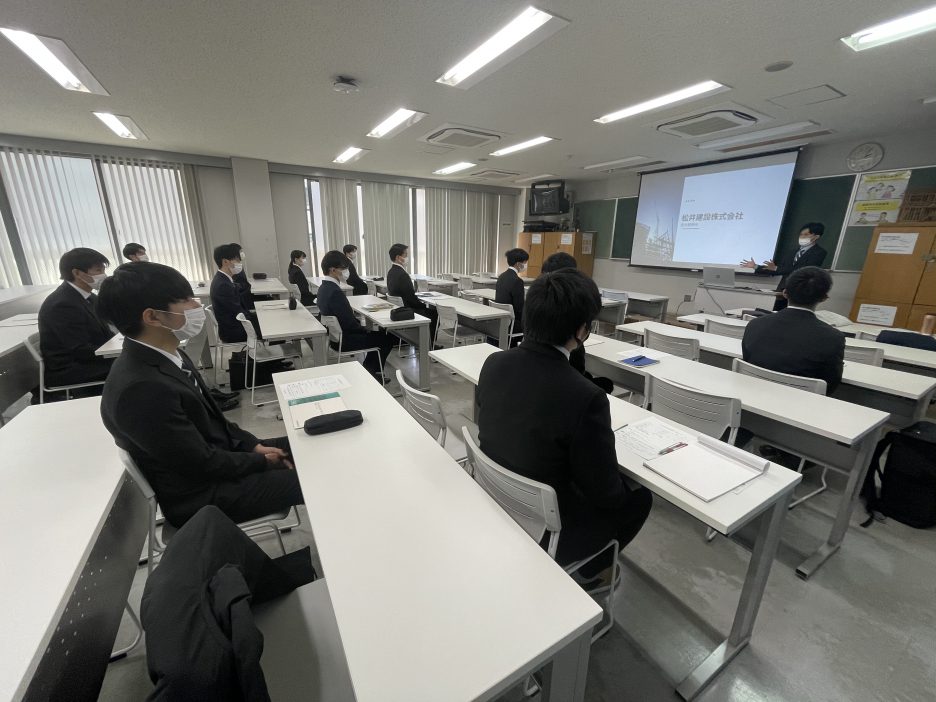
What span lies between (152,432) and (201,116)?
458 cm

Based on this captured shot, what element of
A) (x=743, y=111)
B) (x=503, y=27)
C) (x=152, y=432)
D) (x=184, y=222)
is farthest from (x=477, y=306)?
(x=184, y=222)

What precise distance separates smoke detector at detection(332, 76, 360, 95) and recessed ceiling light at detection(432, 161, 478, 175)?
3.54 m

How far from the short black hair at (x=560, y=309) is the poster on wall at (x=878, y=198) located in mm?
5932

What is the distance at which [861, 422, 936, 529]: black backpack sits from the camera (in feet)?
6.70

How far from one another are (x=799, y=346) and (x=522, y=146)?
4500 mm

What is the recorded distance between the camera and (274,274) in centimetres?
732

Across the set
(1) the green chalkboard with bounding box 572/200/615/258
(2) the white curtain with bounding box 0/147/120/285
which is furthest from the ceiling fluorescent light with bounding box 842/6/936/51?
(2) the white curtain with bounding box 0/147/120/285

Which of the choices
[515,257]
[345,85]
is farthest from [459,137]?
[345,85]

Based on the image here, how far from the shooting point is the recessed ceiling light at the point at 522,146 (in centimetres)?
502

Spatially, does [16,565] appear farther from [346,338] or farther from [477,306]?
[477,306]

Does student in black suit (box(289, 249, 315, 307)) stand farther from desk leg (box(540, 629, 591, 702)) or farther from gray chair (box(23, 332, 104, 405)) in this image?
desk leg (box(540, 629, 591, 702))

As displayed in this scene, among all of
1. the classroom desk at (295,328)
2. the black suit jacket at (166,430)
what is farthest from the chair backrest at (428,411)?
the classroom desk at (295,328)

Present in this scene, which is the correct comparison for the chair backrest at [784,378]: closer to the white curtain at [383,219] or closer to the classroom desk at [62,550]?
the classroom desk at [62,550]

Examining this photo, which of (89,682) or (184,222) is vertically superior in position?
(184,222)
